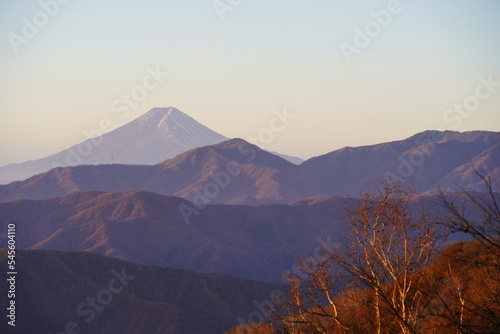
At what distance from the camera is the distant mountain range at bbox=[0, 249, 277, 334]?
217ft

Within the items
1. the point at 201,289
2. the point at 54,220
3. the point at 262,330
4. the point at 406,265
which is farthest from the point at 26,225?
the point at 406,265

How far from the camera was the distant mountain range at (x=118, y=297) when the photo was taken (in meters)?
66.1

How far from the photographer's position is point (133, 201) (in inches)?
5655
